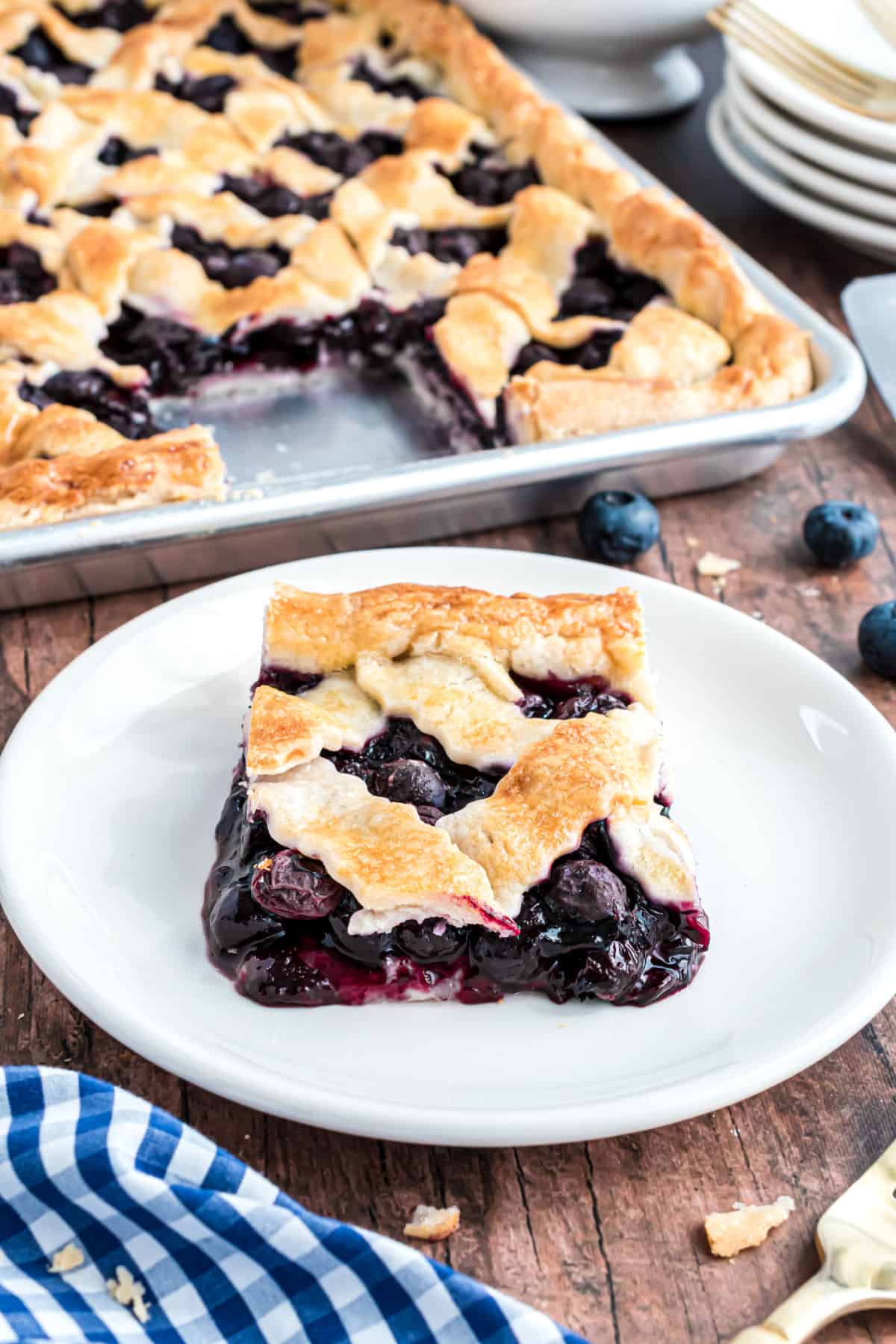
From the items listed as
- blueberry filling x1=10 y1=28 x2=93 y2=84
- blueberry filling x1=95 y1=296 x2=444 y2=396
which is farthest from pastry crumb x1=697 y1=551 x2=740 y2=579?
blueberry filling x1=10 y1=28 x2=93 y2=84

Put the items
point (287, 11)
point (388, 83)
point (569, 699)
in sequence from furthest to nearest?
point (287, 11)
point (388, 83)
point (569, 699)

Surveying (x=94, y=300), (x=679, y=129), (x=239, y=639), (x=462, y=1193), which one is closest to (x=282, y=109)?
(x=94, y=300)

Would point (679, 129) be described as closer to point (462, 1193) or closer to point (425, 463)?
point (425, 463)

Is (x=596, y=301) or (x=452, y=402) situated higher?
(x=596, y=301)

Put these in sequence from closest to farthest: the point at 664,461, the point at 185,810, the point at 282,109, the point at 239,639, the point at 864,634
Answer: the point at 185,810, the point at 239,639, the point at 864,634, the point at 664,461, the point at 282,109

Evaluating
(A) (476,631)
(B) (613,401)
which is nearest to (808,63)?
(B) (613,401)

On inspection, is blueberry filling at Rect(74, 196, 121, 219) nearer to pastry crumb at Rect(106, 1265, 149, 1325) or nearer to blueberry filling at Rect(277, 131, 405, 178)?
blueberry filling at Rect(277, 131, 405, 178)

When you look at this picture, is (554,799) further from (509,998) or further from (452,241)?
(452,241)

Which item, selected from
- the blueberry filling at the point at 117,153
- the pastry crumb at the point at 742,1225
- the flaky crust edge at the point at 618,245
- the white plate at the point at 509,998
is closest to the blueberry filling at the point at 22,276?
the blueberry filling at the point at 117,153
